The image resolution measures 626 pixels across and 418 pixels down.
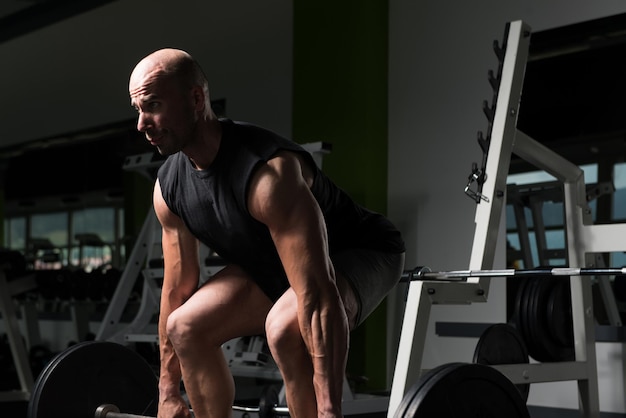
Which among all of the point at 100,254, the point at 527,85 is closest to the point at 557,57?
the point at 527,85

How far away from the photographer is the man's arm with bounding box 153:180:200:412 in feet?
5.92

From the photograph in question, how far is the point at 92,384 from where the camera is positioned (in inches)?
92.4

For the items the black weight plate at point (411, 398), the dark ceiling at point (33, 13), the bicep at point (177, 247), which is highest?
the dark ceiling at point (33, 13)

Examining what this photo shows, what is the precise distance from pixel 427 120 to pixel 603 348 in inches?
52.9

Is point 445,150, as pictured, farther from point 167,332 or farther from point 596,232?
point 167,332

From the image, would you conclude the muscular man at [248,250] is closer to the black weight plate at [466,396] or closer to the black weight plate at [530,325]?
the black weight plate at [466,396]

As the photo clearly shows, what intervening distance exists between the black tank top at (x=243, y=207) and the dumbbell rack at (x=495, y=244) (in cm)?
67

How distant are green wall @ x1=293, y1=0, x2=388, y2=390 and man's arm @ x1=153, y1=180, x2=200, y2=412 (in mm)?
2630

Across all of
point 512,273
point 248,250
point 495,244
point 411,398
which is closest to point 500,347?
point 495,244

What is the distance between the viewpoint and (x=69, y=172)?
21.7 ft

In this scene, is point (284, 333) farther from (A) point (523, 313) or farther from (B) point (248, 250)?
(A) point (523, 313)

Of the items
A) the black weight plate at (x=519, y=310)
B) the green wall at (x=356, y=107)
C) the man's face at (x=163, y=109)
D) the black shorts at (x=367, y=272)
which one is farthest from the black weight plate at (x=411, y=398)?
the green wall at (x=356, y=107)

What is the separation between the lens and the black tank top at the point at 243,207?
5.36 ft

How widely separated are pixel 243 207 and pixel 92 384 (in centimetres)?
95
